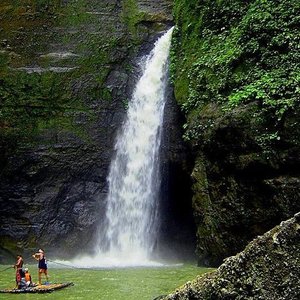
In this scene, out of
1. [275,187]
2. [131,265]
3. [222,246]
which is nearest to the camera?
[275,187]

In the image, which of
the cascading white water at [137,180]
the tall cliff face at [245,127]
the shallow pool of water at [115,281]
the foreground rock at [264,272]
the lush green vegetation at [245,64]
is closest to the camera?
the foreground rock at [264,272]

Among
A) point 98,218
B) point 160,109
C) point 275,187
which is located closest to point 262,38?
point 275,187

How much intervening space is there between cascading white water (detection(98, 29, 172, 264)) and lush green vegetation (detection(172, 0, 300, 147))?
2108mm

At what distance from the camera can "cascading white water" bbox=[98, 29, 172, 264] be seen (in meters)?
17.6

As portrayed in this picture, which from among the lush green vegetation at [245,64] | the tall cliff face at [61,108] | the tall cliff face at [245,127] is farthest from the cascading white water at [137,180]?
the tall cliff face at [245,127]

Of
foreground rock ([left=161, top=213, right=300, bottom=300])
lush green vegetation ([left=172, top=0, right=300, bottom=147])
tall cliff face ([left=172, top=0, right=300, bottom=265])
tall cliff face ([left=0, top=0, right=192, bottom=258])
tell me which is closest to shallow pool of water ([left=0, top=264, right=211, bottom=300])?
tall cliff face ([left=172, top=0, right=300, bottom=265])

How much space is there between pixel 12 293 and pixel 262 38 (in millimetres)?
9359

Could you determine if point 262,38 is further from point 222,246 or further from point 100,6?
point 100,6

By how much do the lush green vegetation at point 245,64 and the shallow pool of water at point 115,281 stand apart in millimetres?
3897

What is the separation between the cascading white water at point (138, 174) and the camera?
57.8 ft

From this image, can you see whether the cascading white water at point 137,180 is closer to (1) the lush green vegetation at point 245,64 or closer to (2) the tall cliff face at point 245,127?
(1) the lush green vegetation at point 245,64

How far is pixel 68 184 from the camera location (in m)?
18.9

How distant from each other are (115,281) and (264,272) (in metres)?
9.39

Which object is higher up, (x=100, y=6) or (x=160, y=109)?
(x=100, y=6)
